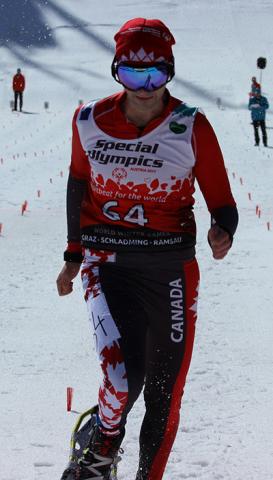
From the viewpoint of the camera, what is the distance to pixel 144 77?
3551mm

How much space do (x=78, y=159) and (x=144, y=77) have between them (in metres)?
0.51

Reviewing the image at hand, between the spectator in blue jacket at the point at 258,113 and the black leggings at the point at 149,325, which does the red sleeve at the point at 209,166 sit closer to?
the black leggings at the point at 149,325

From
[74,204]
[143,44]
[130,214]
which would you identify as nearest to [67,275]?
[74,204]

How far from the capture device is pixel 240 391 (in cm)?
576

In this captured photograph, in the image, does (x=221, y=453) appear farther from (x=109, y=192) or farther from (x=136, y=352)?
(x=109, y=192)

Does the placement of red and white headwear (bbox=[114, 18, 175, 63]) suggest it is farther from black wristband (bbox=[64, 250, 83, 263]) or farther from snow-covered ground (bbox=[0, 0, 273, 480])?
snow-covered ground (bbox=[0, 0, 273, 480])

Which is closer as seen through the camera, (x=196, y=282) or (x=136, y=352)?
(x=136, y=352)

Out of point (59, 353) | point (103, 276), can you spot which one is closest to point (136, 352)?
point (103, 276)

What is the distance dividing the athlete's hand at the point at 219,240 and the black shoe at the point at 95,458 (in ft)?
2.70

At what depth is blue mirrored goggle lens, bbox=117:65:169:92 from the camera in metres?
3.55

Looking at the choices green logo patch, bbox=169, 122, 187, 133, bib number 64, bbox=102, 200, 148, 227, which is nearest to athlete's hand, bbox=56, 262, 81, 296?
bib number 64, bbox=102, 200, 148, 227

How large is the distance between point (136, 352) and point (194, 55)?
4907cm

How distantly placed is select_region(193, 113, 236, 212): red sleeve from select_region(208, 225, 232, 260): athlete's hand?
0.49 ft

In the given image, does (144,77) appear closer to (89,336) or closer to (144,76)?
→ (144,76)
